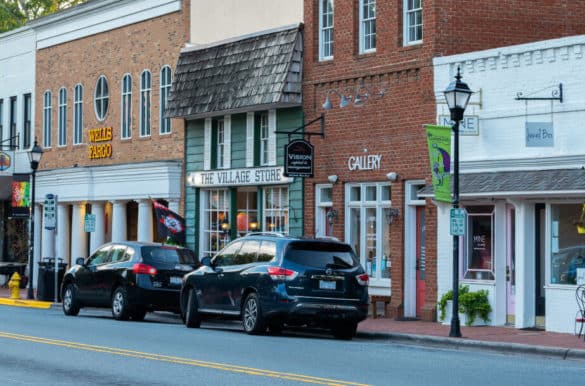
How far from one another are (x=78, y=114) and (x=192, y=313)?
56.7 feet

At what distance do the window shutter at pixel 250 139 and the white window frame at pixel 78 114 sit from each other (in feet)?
31.3

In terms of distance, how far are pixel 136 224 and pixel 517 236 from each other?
59.8 feet

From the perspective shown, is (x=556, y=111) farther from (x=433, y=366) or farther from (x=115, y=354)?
(x=115, y=354)

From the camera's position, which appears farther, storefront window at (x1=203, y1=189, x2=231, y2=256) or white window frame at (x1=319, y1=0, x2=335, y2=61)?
storefront window at (x1=203, y1=189, x2=231, y2=256)


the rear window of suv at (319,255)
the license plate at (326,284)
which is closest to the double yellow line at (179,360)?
the rear window of suv at (319,255)

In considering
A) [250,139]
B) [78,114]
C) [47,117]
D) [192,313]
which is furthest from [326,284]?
[47,117]

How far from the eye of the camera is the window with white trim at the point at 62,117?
135ft

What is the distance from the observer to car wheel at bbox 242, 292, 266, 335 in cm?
2217

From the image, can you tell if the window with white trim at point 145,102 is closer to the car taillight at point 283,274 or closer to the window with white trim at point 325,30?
the window with white trim at point 325,30

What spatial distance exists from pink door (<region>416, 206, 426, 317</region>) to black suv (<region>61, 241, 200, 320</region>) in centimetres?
461

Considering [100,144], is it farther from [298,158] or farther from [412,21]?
[412,21]

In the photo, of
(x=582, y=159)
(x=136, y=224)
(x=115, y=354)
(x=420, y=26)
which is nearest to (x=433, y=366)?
(x=115, y=354)

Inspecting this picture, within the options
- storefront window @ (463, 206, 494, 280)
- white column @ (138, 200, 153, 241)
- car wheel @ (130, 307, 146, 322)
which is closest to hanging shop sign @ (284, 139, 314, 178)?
car wheel @ (130, 307, 146, 322)

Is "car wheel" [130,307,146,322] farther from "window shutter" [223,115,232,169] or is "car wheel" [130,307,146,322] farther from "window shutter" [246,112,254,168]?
"window shutter" [223,115,232,169]
